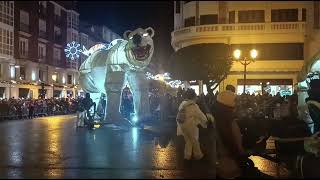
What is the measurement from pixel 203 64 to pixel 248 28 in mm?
10194

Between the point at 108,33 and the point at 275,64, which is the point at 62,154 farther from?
the point at 108,33

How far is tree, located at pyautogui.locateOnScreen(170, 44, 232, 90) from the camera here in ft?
110

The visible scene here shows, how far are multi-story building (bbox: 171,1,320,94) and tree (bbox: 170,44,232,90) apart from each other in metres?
5.88

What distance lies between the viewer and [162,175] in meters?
9.43

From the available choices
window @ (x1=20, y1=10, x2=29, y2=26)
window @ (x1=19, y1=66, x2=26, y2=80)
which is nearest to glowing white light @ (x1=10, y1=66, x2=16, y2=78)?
window @ (x1=19, y1=66, x2=26, y2=80)

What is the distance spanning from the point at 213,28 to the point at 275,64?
5654 millimetres

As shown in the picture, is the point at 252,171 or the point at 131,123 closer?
the point at 252,171

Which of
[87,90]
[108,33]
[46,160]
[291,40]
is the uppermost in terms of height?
[108,33]

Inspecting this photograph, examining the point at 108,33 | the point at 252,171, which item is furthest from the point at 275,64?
the point at 108,33

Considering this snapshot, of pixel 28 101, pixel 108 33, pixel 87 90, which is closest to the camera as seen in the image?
pixel 87 90

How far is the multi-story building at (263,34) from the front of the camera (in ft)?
134

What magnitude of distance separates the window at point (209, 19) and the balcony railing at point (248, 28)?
1126mm

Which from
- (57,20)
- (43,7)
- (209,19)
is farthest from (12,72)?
(209,19)

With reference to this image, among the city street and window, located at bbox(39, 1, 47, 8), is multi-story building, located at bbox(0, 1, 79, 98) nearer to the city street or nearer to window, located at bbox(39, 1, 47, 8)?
window, located at bbox(39, 1, 47, 8)
